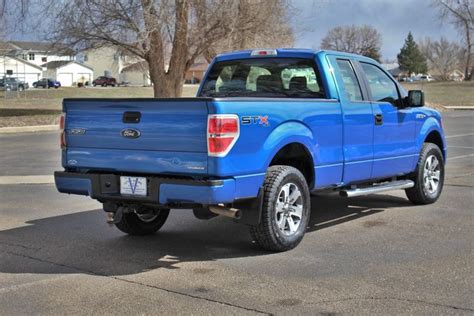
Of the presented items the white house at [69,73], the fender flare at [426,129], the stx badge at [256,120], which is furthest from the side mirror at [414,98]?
the white house at [69,73]

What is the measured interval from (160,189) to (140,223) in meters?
1.55

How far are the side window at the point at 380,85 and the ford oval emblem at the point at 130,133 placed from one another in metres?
3.25

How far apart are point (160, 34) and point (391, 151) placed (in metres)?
16.1

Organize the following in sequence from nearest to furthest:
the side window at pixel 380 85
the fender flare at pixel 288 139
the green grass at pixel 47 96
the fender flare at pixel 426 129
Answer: the fender flare at pixel 288 139 < the side window at pixel 380 85 < the fender flare at pixel 426 129 < the green grass at pixel 47 96

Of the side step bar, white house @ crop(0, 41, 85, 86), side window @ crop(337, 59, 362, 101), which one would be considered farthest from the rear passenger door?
white house @ crop(0, 41, 85, 86)

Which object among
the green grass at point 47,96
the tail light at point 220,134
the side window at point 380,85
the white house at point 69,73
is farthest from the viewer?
the white house at point 69,73

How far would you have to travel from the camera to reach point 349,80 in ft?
24.1

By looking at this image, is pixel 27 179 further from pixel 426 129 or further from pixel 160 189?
pixel 426 129

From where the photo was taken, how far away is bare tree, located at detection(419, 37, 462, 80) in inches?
5413

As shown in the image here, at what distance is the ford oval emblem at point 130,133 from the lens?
576cm

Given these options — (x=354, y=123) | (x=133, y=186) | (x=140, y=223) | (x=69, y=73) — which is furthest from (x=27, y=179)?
(x=69, y=73)

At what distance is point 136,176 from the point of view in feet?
19.1

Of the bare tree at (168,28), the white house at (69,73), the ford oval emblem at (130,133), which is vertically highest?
the white house at (69,73)

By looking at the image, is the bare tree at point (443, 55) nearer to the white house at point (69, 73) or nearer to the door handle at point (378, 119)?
the white house at point (69, 73)
